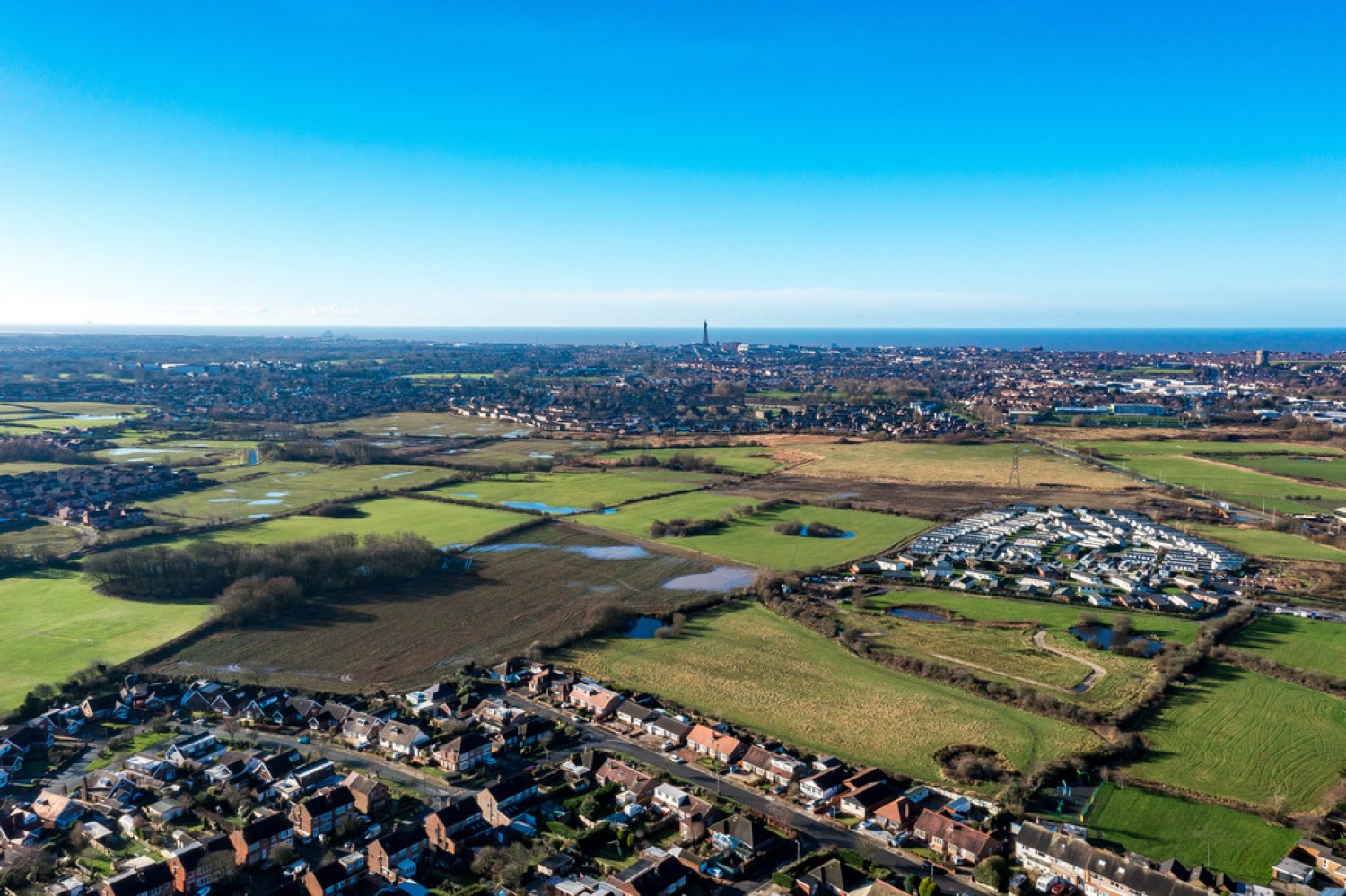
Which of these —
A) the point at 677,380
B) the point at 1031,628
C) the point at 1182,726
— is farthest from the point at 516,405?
the point at 1182,726

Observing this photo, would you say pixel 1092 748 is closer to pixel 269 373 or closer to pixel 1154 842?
pixel 1154 842

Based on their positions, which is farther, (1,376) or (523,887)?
(1,376)

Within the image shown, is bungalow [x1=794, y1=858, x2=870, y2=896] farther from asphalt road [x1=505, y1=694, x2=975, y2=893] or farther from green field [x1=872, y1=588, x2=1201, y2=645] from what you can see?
green field [x1=872, y1=588, x2=1201, y2=645]

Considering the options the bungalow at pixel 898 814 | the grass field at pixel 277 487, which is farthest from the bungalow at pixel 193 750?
the grass field at pixel 277 487

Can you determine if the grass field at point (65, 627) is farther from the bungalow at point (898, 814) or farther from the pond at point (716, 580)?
the bungalow at point (898, 814)

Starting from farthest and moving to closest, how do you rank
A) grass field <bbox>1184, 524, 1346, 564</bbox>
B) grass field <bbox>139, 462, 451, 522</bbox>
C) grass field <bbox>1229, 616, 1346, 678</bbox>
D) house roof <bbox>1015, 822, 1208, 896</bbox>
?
grass field <bbox>139, 462, 451, 522</bbox>, grass field <bbox>1184, 524, 1346, 564</bbox>, grass field <bbox>1229, 616, 1346, 678</bbox>, house roof <bbox>1015, 822, 1208, 896</bbox>

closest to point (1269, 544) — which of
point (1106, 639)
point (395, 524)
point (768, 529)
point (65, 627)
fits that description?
point (1106, 639)

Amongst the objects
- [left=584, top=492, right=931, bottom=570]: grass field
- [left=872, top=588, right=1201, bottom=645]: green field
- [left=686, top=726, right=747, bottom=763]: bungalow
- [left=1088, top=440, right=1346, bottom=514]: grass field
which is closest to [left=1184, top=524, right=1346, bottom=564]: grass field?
[left=1088, top=440, right=1346, bottom=514]: grass field
